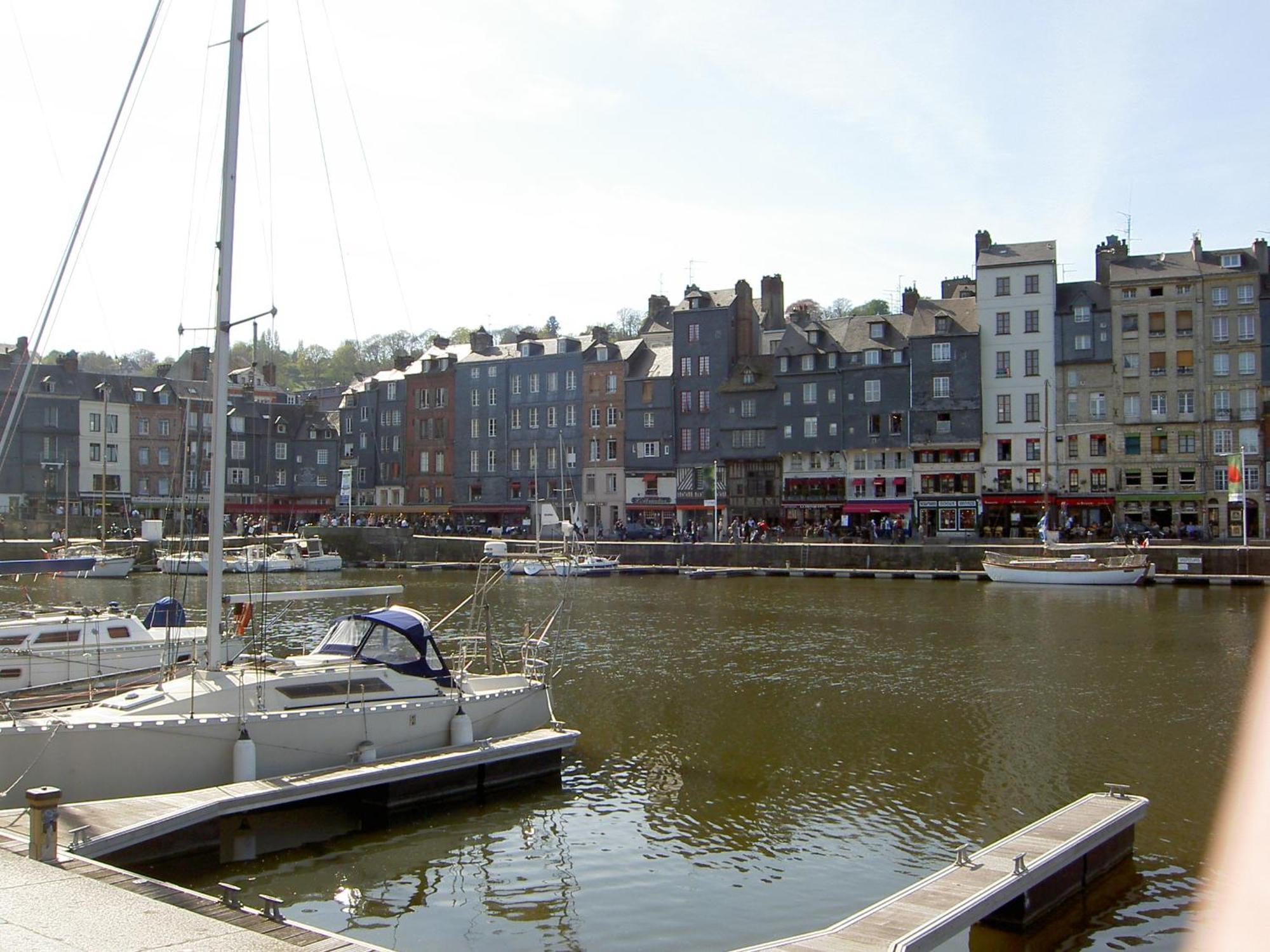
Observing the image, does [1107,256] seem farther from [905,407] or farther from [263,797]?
[263,797]

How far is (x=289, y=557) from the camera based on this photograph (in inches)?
3120

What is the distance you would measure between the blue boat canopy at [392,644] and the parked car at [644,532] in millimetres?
61418

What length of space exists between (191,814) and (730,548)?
59373 millimetres

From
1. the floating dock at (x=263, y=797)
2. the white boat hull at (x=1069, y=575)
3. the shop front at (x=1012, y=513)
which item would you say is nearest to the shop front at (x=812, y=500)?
the shop front at (x=1012, y=513)

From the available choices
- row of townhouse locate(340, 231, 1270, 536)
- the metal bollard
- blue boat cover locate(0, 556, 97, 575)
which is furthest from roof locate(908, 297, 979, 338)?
the metal bollard

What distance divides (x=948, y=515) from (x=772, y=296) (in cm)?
2518

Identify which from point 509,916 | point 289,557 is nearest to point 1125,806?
point 509,916

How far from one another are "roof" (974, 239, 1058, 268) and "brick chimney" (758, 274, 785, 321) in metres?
18.7

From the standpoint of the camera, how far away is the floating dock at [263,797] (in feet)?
47.1

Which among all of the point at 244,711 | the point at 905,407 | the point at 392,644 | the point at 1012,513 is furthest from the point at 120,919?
the point at 905,407

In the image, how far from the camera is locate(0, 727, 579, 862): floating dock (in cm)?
1437

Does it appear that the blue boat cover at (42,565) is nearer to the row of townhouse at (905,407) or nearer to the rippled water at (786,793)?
the rippled water at (786,793)

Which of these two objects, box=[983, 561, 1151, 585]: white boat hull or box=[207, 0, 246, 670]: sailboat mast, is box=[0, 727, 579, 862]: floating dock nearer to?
box=[207, 0, 246, 670]: sailboat mast

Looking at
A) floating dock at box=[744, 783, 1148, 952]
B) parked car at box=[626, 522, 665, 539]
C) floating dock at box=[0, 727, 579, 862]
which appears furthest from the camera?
parked car at box=[626, 522, 665, 539]
